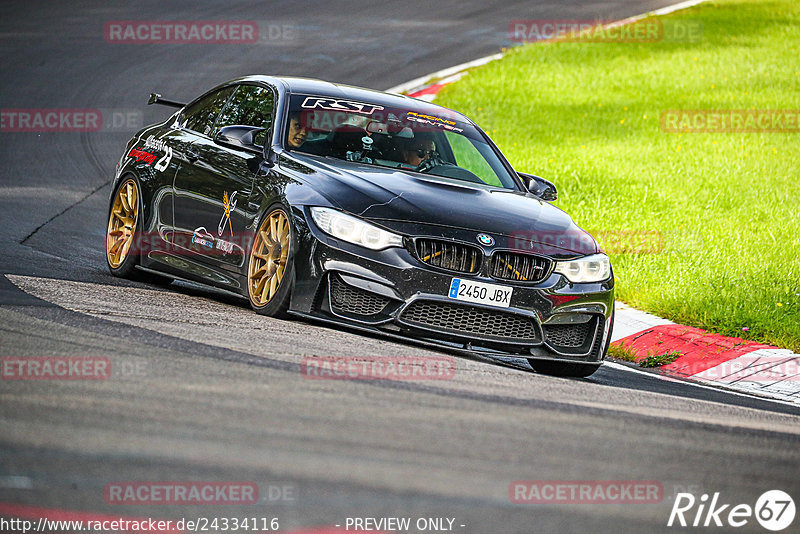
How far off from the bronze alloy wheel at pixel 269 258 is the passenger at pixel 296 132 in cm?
82

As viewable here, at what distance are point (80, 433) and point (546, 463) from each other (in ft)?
5.57

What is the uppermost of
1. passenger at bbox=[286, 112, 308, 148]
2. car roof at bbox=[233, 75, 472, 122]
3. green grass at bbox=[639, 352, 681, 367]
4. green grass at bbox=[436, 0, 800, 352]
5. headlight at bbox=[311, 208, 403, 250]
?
car roof at bbox=[233, 75, 472, 122]

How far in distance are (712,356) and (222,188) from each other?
3.75 meters

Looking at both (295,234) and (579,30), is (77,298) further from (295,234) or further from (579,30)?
(579,30)

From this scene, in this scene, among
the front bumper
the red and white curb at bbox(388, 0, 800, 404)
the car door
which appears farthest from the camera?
the red and white curb at bbox(388, 0, 800, 404)

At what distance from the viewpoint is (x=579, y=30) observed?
26828 mm

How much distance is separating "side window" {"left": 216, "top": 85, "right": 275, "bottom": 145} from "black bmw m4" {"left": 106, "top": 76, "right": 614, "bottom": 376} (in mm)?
13

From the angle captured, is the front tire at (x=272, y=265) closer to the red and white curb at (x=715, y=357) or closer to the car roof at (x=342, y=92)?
the car roof at (x=342, y=92)

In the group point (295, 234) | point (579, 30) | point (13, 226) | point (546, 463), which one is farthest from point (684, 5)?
point (546, 463)

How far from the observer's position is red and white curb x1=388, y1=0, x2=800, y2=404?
8.35 meters

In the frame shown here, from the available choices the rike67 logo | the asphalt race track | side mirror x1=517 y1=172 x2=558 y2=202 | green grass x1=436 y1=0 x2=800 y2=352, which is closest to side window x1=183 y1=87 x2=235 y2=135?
the asphalt race track

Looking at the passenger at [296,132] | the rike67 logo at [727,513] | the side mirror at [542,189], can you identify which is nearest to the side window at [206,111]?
the passenger at [296,132]

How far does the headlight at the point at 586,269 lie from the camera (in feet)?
24.4

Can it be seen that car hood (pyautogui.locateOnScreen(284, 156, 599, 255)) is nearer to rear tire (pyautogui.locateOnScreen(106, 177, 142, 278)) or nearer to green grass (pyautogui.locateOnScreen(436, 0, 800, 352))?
rear tire (pyautogui.locateOnScreen(106, 177, 142, 278))
